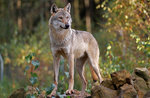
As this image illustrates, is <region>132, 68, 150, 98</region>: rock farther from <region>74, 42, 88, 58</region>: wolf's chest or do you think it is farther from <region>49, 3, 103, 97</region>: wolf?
<region>74, 42, 88, 58</region>: wolf's chest

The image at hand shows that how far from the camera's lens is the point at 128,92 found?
4.36 meters

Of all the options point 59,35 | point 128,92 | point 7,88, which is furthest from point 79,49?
point 7,88

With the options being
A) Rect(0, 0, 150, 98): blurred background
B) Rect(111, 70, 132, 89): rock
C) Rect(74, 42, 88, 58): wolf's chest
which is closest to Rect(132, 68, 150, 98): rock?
Rect(111, 70, 132, 89): rock

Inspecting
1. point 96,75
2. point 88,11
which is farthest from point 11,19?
point 96,75

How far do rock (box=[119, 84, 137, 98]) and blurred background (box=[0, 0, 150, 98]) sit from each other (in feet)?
5.29

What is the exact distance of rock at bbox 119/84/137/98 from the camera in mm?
4363

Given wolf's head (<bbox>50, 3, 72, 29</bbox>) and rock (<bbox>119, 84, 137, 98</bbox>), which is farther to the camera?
wolf's head (<bbox>50, 3, 72, 29</bbox>)

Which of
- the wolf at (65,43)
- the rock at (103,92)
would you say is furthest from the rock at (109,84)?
the wolf at (65,43)

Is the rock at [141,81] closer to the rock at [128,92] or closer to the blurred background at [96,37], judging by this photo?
the rock at [128,92]

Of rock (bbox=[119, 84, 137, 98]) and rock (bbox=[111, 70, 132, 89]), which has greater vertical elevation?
rock (bbox=[111, 70, 132, 89])

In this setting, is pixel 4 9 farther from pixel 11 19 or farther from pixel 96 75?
pixel 96 75

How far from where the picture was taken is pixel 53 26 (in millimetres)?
5895

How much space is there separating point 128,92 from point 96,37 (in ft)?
15.1

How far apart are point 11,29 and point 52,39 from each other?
16662mm
